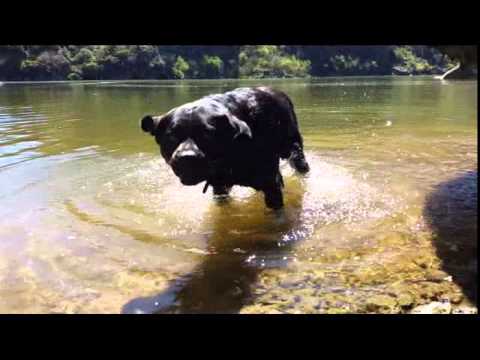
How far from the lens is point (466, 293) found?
449 centimetres

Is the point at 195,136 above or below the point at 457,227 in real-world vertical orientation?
above

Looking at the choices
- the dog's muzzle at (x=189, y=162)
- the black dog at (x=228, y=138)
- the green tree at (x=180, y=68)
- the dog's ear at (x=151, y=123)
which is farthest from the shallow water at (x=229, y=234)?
the green tree at (x=180, y=68)

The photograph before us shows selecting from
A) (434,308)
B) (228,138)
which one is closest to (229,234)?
(228,138)

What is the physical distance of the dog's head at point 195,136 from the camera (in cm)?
508

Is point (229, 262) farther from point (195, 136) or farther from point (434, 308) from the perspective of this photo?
point (434, 308)

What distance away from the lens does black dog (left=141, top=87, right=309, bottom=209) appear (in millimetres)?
5328

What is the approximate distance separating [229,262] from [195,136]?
1.54 metres

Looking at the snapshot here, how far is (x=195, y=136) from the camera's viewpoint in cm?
538

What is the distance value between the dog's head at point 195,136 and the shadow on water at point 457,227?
2.76 meters

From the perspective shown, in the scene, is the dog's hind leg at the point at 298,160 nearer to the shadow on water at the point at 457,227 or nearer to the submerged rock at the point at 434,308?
the shadow on water at the point at 457,227

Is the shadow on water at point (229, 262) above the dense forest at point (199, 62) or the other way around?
the other way around

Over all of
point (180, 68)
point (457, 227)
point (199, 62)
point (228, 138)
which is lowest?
point (457, 227)
